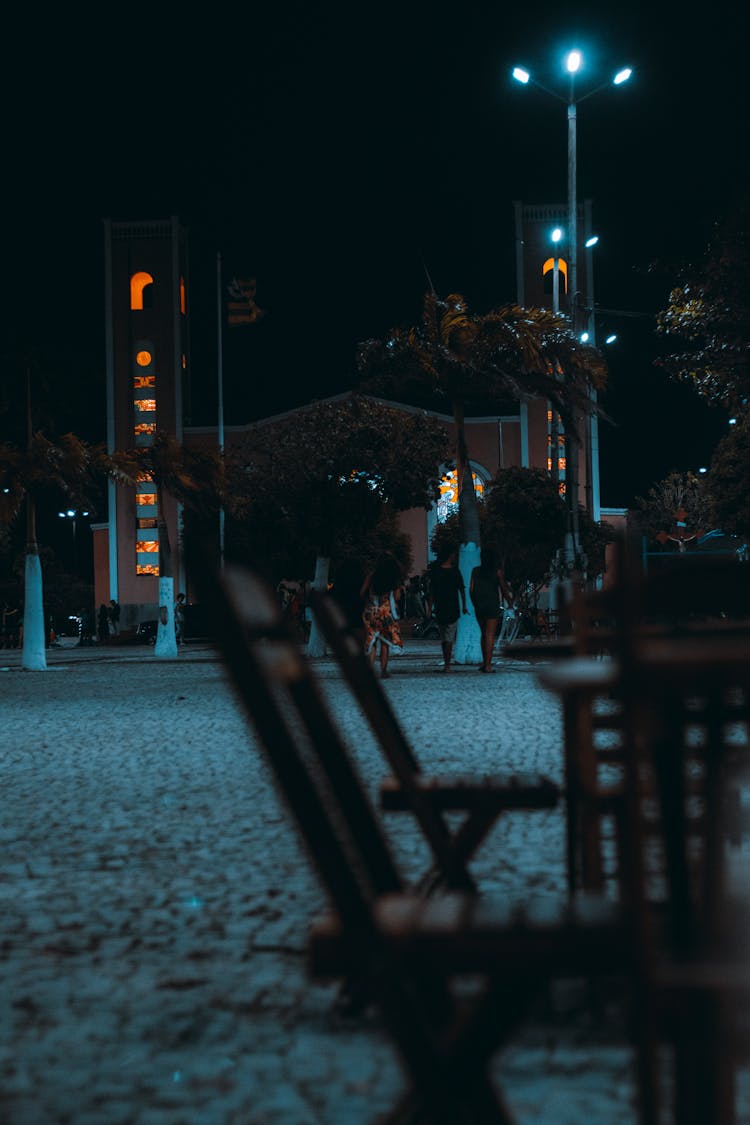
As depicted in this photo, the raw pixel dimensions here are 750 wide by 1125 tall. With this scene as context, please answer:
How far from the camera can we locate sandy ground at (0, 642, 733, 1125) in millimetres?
2939

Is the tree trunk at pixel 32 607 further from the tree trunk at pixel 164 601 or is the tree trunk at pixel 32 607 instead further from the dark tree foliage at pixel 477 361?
the dark tree foliage at pixel 477 361

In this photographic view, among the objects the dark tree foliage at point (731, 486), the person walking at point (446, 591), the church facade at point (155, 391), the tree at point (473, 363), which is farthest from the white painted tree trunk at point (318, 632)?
the church facade at point (155, 391)

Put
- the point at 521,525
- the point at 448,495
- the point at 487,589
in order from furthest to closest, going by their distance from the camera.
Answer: the point at 448,495 → the point at 521,525 → the point at 487,589

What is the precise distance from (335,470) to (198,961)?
87.3ft

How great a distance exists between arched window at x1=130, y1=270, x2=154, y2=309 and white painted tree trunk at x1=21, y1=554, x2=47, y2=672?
180ft

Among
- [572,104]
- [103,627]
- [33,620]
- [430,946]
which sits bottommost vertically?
[103,627]

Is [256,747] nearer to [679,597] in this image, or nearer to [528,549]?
[679,597]

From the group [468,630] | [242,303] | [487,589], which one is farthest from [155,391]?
[487,589]

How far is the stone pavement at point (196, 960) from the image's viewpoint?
9.64 feet

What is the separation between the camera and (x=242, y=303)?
6800cm

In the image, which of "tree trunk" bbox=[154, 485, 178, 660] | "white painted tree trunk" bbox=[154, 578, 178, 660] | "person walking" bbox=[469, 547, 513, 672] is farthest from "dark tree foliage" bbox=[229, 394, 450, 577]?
"person walking" bbox=[469, 547, 513, 672]

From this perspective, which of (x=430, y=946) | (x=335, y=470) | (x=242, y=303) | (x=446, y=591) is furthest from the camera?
(x=242, y=303)

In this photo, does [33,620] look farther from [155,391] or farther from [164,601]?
[155,391]

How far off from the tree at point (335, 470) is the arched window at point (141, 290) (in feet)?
166
